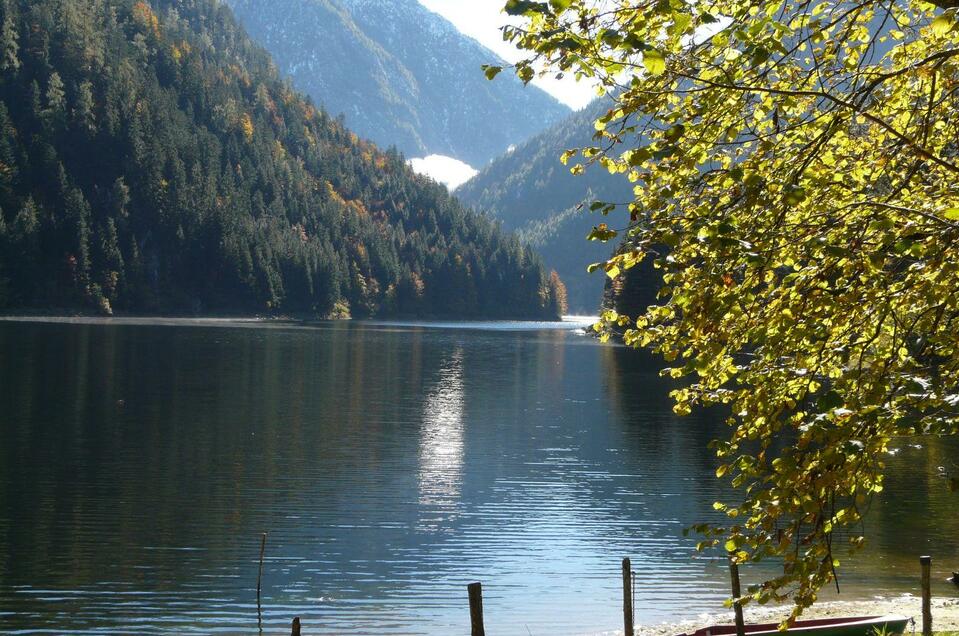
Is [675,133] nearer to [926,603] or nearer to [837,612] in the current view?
[926,603]

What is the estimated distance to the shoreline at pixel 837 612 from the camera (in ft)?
79.7

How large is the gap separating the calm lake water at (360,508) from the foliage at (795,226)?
17.6m

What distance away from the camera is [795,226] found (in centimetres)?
1006

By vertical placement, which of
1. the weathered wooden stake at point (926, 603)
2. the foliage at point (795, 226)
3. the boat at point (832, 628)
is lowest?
the boat at point (832, 628)

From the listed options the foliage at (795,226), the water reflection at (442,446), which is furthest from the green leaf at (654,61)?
the water reflection at (442,446)

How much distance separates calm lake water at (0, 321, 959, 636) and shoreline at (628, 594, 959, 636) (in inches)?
43.8

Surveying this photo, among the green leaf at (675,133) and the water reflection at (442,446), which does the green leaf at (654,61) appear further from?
the water reflection at (442,446)

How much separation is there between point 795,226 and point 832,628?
12681mm

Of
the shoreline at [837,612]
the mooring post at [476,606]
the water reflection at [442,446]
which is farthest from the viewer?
the water reflection at [442,446]

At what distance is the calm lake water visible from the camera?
28188 mm

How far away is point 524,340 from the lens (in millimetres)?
176750

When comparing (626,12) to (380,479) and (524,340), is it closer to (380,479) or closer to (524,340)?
(380,479)

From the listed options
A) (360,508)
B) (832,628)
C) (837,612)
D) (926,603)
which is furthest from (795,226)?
(360,508)

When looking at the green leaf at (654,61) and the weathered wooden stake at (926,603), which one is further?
the weathered wooden stake at (926,603)
